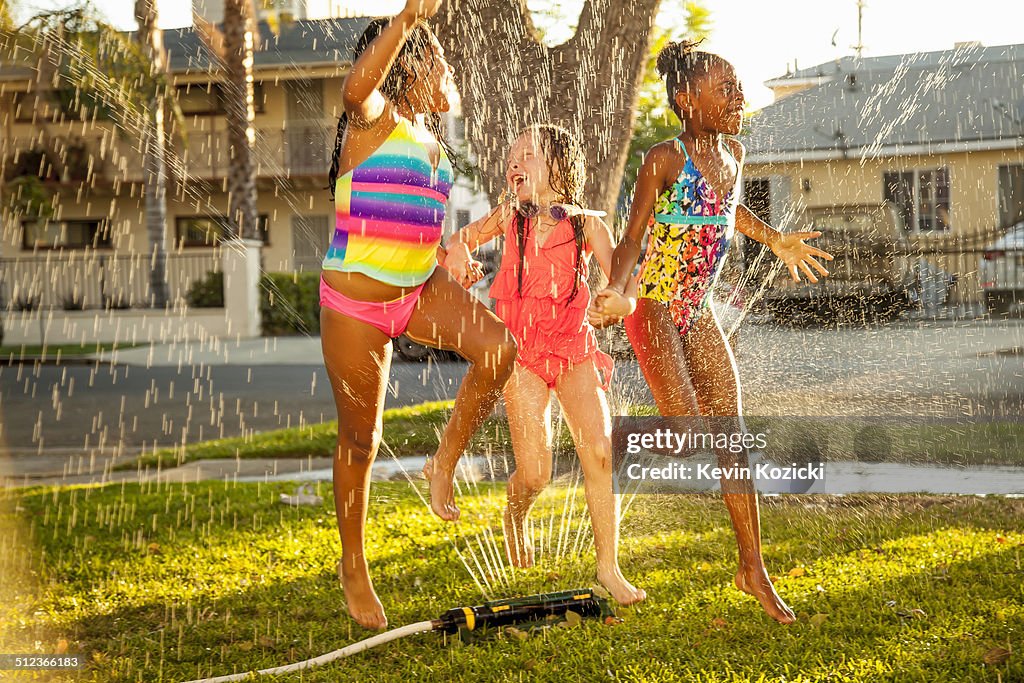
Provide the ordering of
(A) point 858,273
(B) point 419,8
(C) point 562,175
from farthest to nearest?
Answer: (A) point 858,273, (C) point 562,175, (B) point 419,8

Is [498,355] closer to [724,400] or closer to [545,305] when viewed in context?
[545,305]

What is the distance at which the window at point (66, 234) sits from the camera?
22.0 m

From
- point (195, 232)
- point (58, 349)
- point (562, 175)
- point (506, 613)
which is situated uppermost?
point (195, 232)

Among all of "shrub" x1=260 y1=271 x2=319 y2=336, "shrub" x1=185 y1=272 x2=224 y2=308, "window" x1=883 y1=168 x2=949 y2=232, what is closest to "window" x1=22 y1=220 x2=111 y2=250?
"shrub" x1=185 y1=272 x2=224 y2=308

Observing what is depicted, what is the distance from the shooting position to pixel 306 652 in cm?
358

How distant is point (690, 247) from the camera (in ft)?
11.0

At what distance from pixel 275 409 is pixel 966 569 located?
8.12 metres

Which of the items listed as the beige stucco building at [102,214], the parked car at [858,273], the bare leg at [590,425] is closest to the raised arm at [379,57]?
the bare leg at [590,425]

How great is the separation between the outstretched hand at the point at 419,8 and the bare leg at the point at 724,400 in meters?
1.34

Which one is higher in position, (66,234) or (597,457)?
(66,234)

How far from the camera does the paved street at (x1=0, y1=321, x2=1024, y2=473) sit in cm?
538

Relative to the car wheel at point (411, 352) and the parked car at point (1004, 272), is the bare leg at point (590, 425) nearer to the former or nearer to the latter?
the car wheel at point (411, 352)

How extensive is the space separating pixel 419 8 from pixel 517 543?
6.12ft

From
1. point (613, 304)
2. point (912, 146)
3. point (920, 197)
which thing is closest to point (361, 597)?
point (613, 304)
